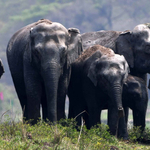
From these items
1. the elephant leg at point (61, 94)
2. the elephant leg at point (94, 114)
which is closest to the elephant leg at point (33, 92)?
the elephant leg at point (61, 94)

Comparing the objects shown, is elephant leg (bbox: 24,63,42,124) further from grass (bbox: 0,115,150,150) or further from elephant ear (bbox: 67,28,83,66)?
elephant ear (bbox: 67,28,83,66)

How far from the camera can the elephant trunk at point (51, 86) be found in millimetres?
12273

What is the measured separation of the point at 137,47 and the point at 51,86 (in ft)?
17.2

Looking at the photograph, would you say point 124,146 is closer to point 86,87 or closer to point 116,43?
point 86,87

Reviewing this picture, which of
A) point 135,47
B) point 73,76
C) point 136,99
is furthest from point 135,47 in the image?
point 136,99

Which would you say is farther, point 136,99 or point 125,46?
point 125,46

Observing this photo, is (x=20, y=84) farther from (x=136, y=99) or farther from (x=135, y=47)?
(x=135, y=47)

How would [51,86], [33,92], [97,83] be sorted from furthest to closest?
[97,83] < [33,92] < [51,86]

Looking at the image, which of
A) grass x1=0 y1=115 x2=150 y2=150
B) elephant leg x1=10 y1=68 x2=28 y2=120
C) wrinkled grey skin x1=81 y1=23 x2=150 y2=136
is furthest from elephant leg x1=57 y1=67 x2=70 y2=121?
wrinkled grey skin x1=81 y1=23 x2=150 y2=136

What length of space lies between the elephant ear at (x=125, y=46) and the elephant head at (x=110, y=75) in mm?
2680

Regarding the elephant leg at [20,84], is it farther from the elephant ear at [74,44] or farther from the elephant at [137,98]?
the elephant at [137,98]

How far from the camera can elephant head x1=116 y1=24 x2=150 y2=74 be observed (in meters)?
16.4

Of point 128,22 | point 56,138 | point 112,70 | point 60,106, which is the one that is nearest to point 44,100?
point 60,106

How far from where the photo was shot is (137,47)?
1672cm
